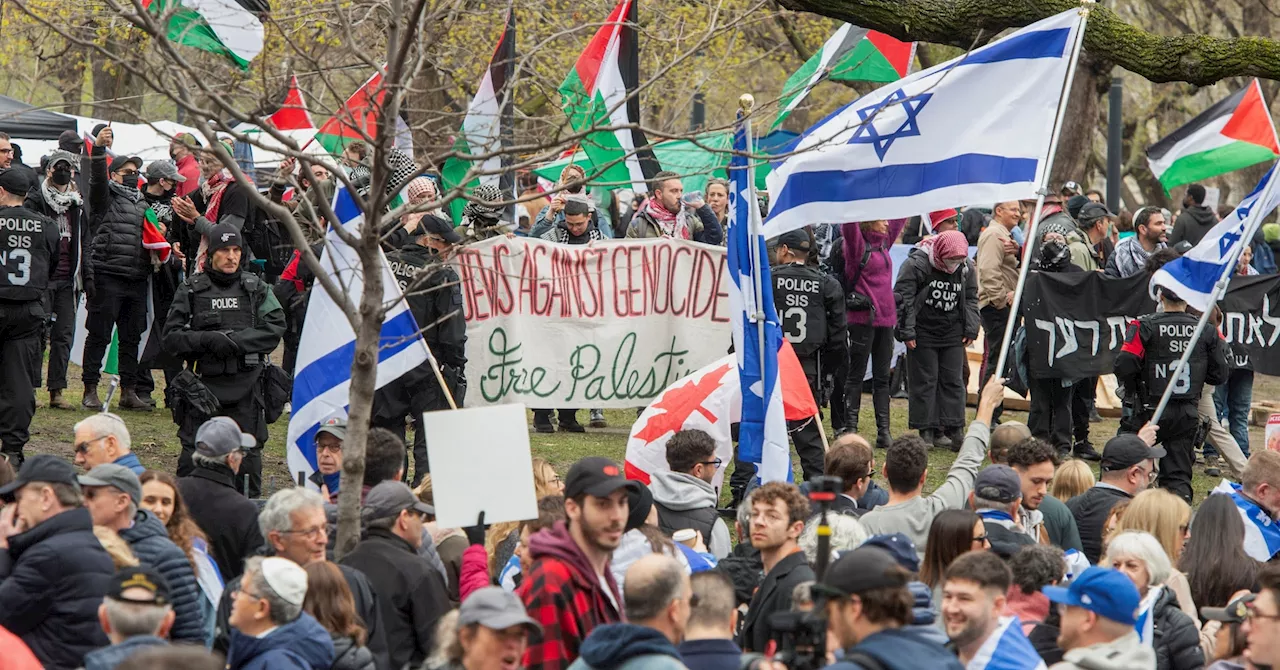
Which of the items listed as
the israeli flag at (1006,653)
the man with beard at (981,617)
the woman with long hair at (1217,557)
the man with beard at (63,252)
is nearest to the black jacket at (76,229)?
the man with beard at (63,252)

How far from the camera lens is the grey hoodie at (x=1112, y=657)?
5.75 m

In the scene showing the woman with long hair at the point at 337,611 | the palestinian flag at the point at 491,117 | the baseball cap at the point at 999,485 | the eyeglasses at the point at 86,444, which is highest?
the palestinian flag at the point at 491,117

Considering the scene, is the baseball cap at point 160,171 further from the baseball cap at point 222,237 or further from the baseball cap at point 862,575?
the baseball cap at point 862,575

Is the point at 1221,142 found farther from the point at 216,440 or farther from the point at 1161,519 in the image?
the point at 216,440

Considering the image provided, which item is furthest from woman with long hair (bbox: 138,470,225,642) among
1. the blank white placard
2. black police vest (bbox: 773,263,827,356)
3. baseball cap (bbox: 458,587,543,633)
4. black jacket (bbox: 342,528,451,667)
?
black police vest (bbox: 773,263,827,356)

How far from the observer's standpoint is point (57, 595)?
20.7ft

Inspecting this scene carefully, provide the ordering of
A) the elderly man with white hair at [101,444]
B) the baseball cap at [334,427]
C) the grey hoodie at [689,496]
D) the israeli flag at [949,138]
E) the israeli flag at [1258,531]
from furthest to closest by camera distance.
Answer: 1. the israeli flag at [949,138]
2. the baseball cap at [334,427]
3. the israeli flag at [1258,531]
4. the grey hoodie at [689,496]
5. the elderly man with white hair at [101,444]

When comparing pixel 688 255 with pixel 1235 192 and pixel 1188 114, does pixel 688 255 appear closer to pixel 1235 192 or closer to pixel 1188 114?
pixel 1188 114

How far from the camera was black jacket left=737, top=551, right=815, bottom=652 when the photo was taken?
6.66 metres

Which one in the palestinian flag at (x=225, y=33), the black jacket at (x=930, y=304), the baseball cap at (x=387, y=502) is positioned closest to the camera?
the baseball cap at (x=387, y=502)

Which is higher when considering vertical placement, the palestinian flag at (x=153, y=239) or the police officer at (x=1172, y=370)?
the palestinian flag at (x=153, y=239)

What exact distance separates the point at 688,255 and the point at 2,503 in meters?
6.83

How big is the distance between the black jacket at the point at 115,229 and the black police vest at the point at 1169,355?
8.18 m

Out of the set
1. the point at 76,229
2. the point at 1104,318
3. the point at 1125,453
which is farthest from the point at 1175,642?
the point at 76,229
